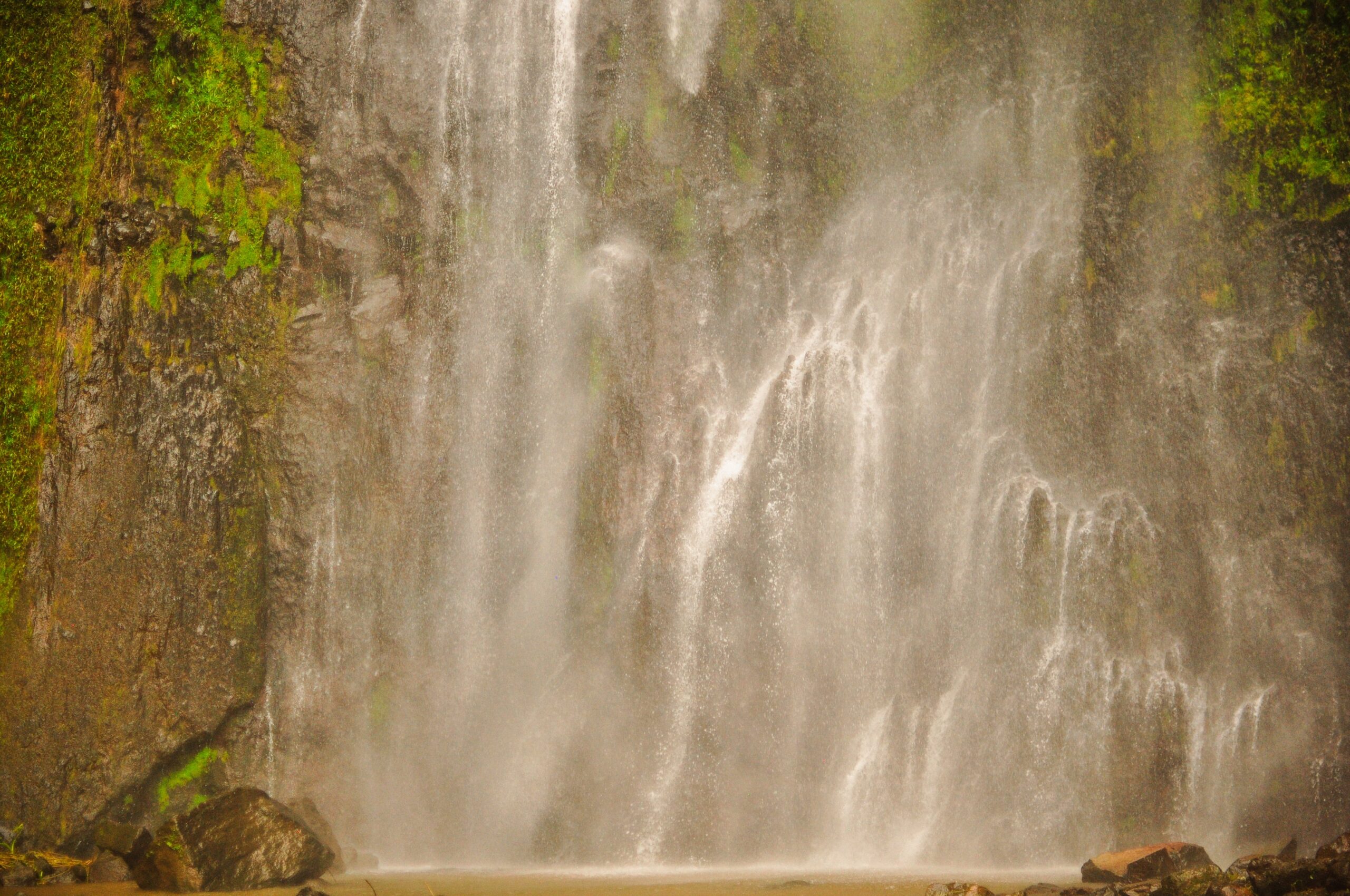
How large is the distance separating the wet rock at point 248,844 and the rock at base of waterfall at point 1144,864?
25.2 ft

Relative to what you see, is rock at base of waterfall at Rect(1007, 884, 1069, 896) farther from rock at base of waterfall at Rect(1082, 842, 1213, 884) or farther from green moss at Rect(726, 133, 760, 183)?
green moss at Rect(726, 133, 760, 183)

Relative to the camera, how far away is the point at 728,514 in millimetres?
15375

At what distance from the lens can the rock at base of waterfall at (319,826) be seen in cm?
1286

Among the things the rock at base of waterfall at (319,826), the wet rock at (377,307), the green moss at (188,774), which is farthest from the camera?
the wet rock at (377,307)

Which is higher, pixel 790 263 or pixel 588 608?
pixel 790 263

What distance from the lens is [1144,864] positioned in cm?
1158

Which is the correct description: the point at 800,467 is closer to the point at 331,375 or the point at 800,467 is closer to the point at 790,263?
the point at 790,263

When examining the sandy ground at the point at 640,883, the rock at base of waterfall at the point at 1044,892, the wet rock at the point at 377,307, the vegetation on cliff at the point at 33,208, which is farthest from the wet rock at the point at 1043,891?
the vegetation on cliff at the point at 33,208

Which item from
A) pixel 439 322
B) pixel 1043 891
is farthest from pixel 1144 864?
pixel 439 322

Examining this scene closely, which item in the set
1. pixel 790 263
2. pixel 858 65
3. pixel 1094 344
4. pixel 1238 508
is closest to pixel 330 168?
pixel 790 263

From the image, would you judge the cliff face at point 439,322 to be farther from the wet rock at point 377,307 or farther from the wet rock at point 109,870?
the wet rock at point 109,870

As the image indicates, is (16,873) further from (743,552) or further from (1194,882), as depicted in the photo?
(1194,882)

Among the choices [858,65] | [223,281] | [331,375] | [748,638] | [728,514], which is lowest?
[748,638]

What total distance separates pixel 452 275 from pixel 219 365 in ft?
10.5
